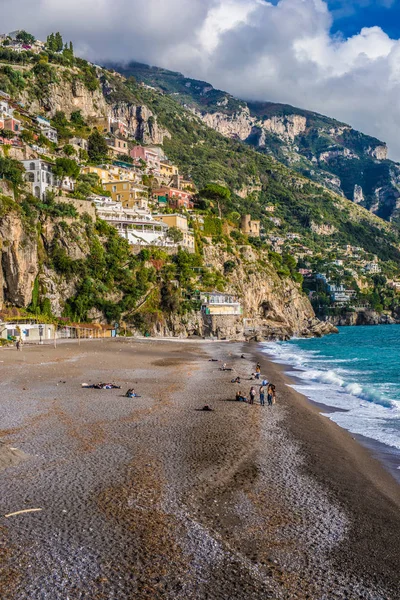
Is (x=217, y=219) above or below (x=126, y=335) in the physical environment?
above

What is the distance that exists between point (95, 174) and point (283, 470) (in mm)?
79507

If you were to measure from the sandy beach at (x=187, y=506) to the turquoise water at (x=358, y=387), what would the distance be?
1.72 metres

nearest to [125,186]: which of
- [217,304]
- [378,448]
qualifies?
[217,304]

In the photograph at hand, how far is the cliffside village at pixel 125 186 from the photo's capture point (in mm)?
69438

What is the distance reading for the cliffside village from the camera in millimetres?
69438

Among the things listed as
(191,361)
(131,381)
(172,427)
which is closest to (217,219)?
(191,361)

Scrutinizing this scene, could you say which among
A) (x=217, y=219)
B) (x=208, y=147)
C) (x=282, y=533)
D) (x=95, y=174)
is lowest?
(x=282, y=533)

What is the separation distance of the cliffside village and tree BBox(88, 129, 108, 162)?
4.23 feet

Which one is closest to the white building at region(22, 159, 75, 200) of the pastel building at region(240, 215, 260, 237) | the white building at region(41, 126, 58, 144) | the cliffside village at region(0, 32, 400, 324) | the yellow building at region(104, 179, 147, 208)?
the cliffside village at region(0, 32, 400, 324)

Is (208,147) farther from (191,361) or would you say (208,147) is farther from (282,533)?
(282,533)

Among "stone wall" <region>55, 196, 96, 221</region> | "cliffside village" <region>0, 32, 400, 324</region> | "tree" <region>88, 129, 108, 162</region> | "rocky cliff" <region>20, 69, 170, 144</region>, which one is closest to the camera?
"stone wall" <region>55, 196, 96, 221</region>

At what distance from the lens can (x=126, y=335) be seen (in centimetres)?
6216

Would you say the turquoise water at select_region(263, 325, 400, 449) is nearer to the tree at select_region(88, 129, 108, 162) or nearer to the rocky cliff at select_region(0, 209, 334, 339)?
the rocky cliff at select_region(0, 209, 334, 339)

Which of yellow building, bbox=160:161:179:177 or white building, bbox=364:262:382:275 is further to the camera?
white building, bbox=364:262:382:275
